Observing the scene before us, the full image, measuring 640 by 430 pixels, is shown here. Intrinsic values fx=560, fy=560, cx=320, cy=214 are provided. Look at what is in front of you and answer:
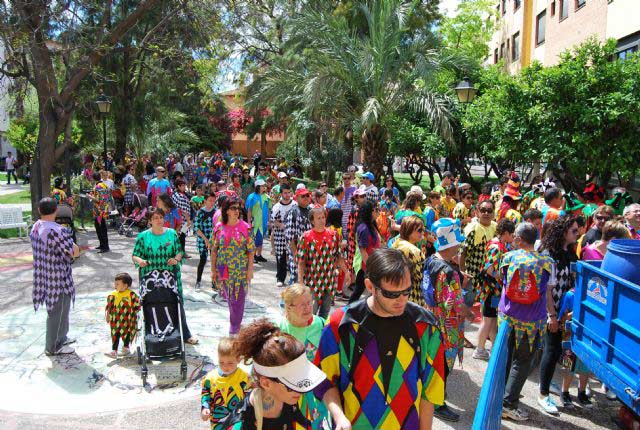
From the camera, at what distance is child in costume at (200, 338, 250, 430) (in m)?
3.72

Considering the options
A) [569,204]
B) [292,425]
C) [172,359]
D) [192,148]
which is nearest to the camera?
[292,425]

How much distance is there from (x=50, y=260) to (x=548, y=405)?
5.16 meters

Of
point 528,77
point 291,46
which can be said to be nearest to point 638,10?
point 528,77

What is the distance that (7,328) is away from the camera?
7.07 m

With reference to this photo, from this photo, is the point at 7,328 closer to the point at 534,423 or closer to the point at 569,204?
the point at 534,423

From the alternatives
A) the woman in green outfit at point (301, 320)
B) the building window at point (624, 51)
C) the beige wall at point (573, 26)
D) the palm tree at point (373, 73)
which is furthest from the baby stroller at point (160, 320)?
the building window at point (624, 51)

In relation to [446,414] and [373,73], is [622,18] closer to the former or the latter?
[373,73]

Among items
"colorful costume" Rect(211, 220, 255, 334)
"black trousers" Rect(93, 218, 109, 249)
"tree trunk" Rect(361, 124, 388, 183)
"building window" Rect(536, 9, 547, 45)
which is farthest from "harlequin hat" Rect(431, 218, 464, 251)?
"building window" Rect(536, 9, 547, 45)

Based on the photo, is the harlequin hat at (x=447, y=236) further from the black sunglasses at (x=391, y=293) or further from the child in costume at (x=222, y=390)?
the black sunglasses at (x=391, y=293)

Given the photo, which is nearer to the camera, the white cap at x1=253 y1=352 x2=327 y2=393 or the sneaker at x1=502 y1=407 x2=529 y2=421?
the white cap at x1=253 y1=352 x2=327 y2=393

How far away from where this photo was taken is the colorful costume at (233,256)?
634cm

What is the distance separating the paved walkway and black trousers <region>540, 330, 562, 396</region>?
0.24 metres

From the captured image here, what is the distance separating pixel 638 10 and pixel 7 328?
17.5 metres

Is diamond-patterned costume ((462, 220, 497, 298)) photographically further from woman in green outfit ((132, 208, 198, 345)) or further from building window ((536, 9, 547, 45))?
building window ((536, 9, 547, 45))
